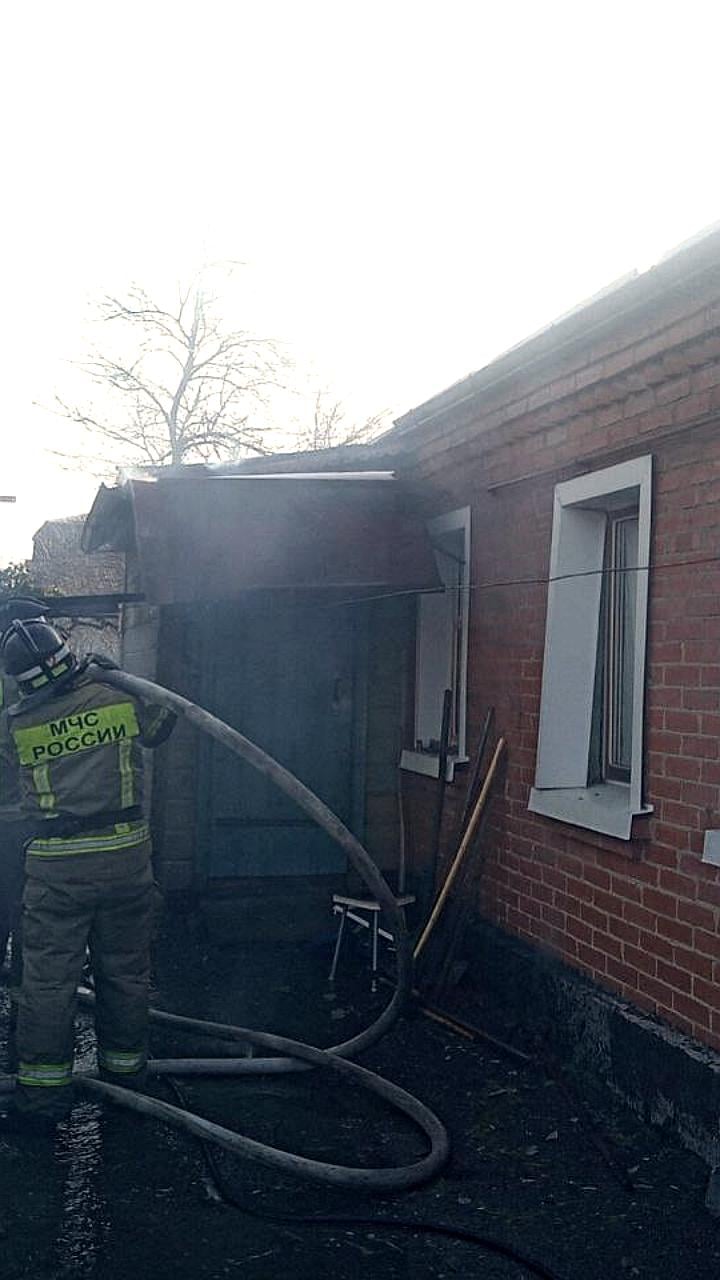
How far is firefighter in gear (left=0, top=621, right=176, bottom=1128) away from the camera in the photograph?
5.37 meters

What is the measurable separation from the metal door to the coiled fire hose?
245 centimetres

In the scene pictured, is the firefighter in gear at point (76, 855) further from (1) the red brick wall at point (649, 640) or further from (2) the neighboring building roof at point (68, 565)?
(2) the neighboring building roof at point (68, 565)

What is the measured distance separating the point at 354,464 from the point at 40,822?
4131 millimetres

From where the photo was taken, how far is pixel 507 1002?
22.2 ft

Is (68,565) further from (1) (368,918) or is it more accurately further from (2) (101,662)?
(2) (101,662)

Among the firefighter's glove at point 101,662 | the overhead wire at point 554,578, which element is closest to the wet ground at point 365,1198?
the firefighter's glove at point 101,662

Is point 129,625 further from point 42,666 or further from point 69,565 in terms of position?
point 69,565

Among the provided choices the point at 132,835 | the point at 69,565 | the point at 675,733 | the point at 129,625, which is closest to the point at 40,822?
the point at 132,835

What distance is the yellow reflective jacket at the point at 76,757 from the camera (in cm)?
548

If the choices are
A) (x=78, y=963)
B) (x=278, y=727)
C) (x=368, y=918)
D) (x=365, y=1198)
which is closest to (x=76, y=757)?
(x=78, y=963)

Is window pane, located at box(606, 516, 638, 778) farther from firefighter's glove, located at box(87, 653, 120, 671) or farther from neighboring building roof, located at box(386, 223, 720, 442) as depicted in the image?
firefighter's glove, located at box(87, 653, 120, 671)

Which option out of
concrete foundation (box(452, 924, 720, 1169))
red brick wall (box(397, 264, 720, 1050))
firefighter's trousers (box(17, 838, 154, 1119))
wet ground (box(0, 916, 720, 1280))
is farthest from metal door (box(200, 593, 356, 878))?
firefighter's trousers (box(17, 838, 154, 1119))

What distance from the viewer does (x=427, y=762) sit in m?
8.43

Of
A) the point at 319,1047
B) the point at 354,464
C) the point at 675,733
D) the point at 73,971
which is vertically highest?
the point at 354,464
